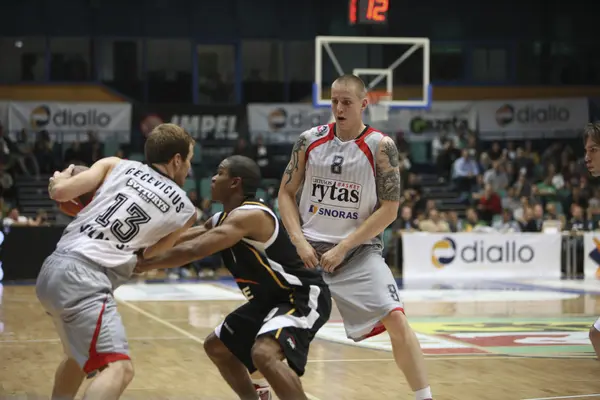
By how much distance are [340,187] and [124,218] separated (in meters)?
1.78

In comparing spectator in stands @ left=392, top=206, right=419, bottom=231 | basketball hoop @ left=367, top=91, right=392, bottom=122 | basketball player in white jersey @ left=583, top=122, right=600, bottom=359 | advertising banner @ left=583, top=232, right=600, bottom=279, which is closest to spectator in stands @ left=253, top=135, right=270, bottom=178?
basketball hoop @ left=367, top=91, right=392, bottom=122

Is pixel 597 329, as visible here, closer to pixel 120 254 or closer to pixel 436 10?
pixel 120 254

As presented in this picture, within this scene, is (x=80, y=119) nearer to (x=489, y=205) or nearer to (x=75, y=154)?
(x=75, y=154)

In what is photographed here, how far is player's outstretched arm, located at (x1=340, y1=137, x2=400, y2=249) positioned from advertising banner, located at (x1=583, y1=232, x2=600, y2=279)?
1606 centimetres

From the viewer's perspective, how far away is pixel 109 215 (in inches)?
195

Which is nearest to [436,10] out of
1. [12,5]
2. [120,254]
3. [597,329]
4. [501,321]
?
[12,5]

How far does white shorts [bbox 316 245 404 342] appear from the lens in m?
6.07

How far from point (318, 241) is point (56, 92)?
24.9 metres

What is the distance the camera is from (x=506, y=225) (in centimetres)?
2186

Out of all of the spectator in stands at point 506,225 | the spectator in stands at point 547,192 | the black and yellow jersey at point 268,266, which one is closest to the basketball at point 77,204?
the black and yellow jersey at point 268,266

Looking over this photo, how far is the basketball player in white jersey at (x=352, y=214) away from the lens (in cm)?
606

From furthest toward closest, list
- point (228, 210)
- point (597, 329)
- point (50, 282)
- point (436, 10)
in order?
1. point (436, 10)
2. point (597, 329)
3. point (228, 210)
4. point (50, 282)

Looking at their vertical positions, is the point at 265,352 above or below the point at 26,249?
above

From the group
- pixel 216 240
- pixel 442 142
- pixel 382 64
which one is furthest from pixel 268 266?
pixel 382 64
